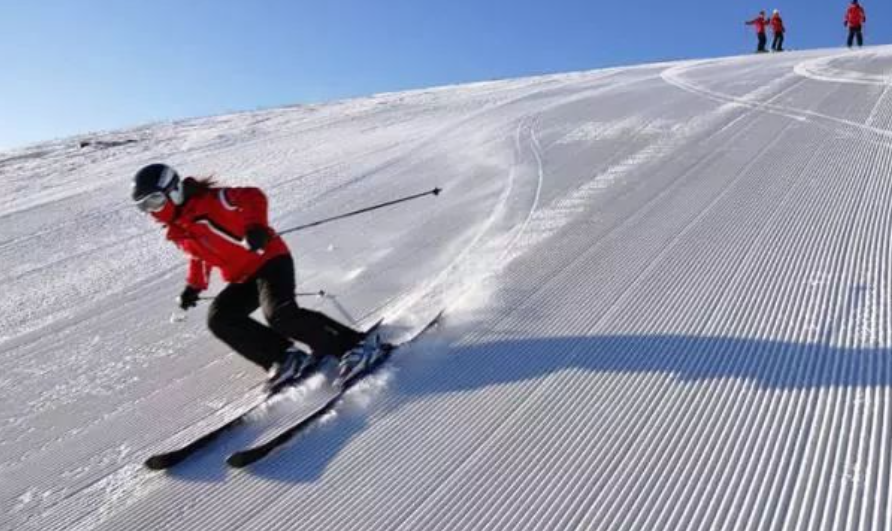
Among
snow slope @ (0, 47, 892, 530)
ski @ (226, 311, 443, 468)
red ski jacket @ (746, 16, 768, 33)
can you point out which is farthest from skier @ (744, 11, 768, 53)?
ski @ (226, 311, 443, 468)

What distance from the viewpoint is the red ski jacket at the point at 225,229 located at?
4332mm

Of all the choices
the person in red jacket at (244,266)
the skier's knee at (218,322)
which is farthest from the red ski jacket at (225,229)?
the skier's knee at (218,322)

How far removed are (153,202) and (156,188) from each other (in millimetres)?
81

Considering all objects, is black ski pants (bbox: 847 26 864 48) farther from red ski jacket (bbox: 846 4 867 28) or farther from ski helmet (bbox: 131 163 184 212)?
ski helmet (bbox: 131 163 184 212)

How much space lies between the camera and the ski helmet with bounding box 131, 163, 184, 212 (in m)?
4.25

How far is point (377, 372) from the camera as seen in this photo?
4.08 metres

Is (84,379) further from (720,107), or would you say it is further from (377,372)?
(720,107)

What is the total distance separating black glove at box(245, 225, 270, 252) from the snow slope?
739 millimetres

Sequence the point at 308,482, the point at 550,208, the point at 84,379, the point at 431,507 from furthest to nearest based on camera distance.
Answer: the point at 550,208 → the point at 84,379 → the point at 308,482 → the point at 431,507

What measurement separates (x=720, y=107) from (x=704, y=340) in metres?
7.22

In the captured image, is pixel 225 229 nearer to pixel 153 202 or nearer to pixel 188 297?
pixel 153 202

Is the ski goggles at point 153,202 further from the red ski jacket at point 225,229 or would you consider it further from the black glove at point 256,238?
the black glove at point 256,238

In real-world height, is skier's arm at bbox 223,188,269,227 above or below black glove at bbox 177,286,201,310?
above

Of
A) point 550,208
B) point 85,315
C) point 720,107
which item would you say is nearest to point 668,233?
point 550,208
